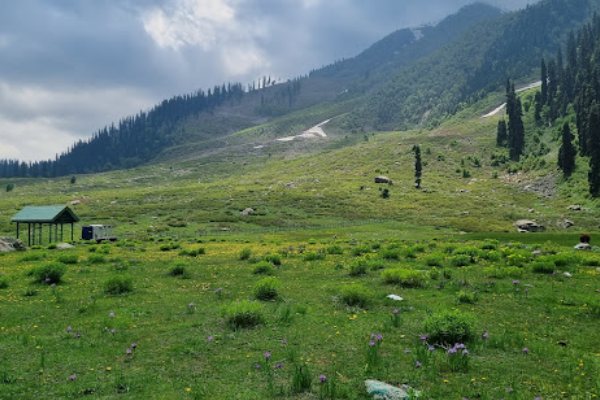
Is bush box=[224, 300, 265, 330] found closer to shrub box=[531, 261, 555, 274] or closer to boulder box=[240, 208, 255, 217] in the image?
shrub box=[531, 261, 555, 274]

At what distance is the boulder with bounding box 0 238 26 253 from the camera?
49.4 m

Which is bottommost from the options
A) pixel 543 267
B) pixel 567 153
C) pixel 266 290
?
pixel 266 290

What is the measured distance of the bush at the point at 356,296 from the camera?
20.0 m

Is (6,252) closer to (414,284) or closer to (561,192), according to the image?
(414,284)

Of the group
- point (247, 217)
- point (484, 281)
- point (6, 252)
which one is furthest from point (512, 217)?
point (6, 252)

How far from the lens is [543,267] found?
27.4m

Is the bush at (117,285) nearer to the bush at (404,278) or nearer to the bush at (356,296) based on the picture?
the bush at (356,296)

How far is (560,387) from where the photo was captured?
11.6 metres

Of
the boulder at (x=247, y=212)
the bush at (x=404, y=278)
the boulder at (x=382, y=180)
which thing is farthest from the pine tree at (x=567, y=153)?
the bush at (x=404, y=278)

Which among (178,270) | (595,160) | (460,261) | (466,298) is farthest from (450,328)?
(595,160)

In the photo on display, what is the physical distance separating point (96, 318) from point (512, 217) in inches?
3906

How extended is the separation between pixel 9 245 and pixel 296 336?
4618 centimetres

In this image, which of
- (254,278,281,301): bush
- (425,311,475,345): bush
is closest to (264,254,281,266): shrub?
(254,278,281,301): bush

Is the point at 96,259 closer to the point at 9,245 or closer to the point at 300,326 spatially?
the point at 9,245
